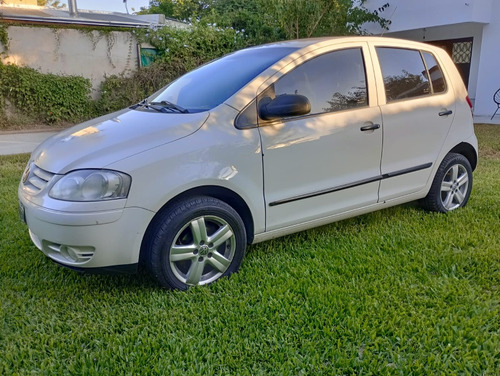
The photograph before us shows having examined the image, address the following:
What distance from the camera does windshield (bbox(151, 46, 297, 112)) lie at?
10.6ft

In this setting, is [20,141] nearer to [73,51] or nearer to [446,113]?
[73,51]

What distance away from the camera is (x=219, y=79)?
3477 mm

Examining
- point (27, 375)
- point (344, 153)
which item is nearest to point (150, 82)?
point (344, 153)

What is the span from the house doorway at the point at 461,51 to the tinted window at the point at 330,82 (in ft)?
35.4

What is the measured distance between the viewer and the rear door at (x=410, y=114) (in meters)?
3.68

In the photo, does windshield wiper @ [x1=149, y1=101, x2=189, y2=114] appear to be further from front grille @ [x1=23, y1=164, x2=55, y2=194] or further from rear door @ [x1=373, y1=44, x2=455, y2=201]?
rear door @ [x1=373, y1=44, x2=455, y2=201]

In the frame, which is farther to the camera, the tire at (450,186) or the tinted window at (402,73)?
the tire at (450,186)

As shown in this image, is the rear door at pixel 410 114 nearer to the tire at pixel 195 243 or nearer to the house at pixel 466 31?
the tire at pixel 195 243

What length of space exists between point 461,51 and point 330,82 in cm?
1166

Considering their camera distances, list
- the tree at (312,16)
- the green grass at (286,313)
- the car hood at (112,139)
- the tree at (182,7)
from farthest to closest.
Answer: the tree at (182,7), the tree at (312,16), the car hood at (112,139), the green grass at (286,313)

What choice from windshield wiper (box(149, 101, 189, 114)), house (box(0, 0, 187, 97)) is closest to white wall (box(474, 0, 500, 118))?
house (box(0, 0, 187, 97))

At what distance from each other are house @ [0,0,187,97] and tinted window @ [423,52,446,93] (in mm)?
9946

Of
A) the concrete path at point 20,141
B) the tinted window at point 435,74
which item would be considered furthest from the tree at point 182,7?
the tinted window at point 435,74

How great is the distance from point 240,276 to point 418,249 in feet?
4.71
